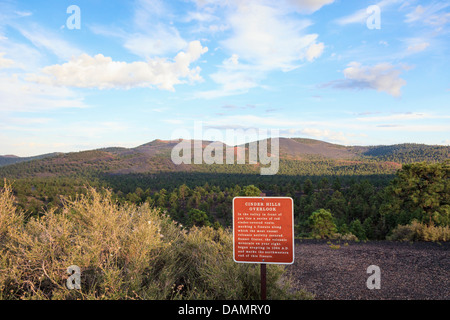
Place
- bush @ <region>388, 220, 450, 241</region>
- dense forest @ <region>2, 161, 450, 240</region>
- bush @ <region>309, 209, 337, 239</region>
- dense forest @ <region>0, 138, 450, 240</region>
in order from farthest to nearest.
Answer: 1. bush @ <region>309, 209, 337, 239</region>
2. dense forest @ <region>0, 138, 450, 240</region>
3. dense forest @ <region>2, 161, 450, 240</region>
4. bush @ <region>388, 220, 450, 241</region>

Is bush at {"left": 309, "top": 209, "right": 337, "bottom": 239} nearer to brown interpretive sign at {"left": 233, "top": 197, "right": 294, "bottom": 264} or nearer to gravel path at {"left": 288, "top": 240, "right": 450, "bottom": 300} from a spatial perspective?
gravel path at {"left": 288, "top": 240, "right": 450, "bottom": 300}

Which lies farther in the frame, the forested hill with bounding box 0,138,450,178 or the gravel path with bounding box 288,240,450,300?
the forested hill with bounding box 0,138,450,178

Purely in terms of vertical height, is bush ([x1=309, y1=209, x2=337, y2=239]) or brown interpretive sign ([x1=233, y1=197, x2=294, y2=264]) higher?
brown interpretive sign ([x1=233, y1=197, x2=294, y2=264])

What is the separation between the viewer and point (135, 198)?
4297 centimetres

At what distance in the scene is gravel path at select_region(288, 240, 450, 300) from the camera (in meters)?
6.32

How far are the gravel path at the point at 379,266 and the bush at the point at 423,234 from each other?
2.38ft

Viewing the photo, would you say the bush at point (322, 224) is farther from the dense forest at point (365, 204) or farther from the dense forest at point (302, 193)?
the dense forest at point (365, 204)

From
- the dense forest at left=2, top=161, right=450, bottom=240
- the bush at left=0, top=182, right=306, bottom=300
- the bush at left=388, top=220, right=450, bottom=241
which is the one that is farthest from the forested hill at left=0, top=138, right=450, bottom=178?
the bush at left=0, top=182, right=306, bottom=300

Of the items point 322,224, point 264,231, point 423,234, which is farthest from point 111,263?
point 322,224

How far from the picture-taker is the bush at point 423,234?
10.6 m

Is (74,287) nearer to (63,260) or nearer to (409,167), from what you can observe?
(63,260)

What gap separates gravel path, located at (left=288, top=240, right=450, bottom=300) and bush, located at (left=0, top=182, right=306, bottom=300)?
6.97ft
